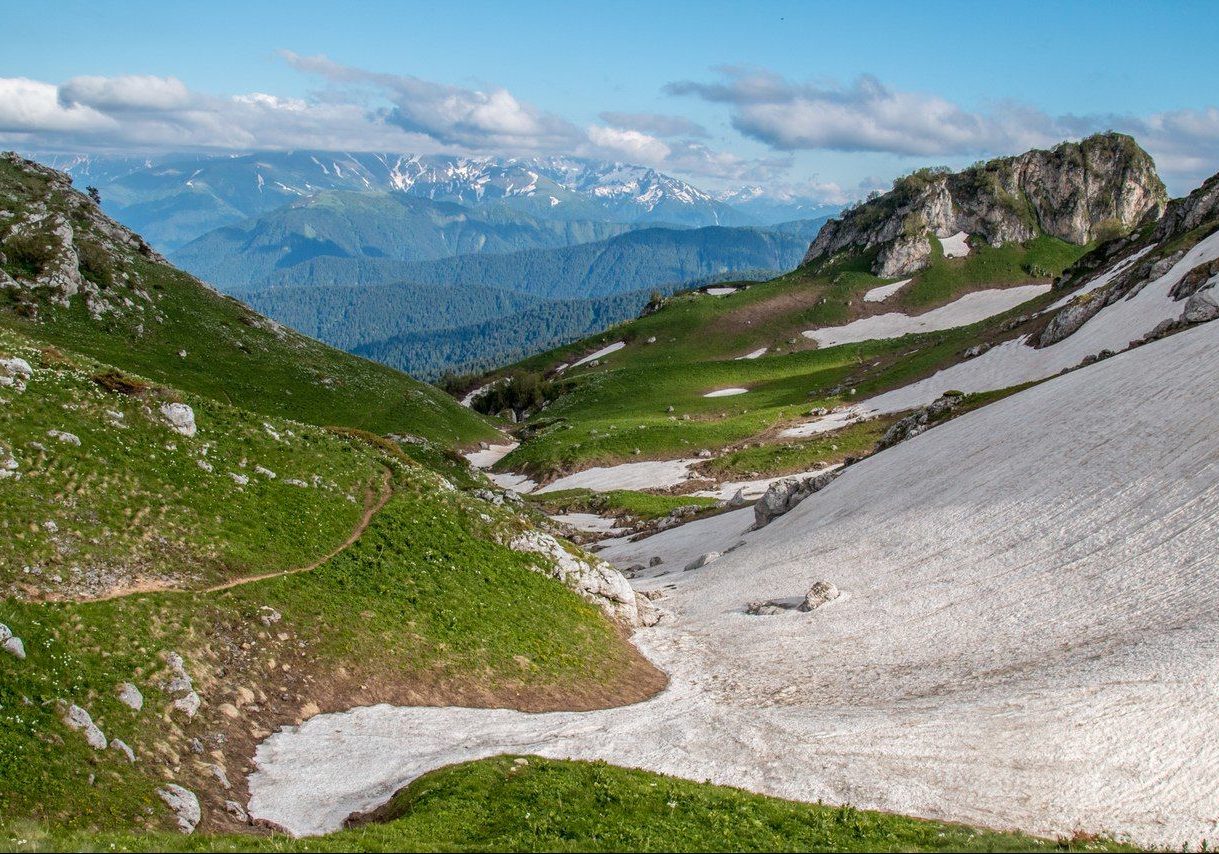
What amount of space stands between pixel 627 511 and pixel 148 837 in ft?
207

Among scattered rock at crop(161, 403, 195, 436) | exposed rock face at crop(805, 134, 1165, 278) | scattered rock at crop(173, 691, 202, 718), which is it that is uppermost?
exposed rock face at crop(805, 134, 1165, 278)

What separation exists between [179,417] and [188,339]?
206 feet

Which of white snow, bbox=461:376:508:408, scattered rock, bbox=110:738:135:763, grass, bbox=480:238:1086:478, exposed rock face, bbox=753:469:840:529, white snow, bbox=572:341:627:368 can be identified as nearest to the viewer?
scattered rock, bbox=110:738:135:763

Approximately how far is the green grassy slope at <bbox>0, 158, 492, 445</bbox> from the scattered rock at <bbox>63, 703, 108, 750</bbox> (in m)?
65.6

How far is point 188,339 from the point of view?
3767 inches

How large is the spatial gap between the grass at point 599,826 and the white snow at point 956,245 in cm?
19059

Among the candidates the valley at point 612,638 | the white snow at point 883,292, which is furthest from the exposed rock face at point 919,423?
the white snow at point 883,292

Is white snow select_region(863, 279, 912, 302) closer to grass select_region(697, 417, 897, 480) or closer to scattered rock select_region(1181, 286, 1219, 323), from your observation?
grass select_region(697, 417, 897, 480)

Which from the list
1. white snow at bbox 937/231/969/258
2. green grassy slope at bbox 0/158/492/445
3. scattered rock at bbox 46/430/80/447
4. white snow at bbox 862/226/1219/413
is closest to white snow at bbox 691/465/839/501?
white snow at bbox 862/226/1219/413

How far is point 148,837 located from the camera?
1697cm

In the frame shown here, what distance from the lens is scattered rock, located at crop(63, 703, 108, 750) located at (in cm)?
2275

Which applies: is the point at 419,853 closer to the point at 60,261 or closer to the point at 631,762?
the point at 631,762

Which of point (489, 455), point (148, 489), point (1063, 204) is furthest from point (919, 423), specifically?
point (1063, 204)

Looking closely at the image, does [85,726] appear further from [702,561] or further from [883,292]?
[883,292]
